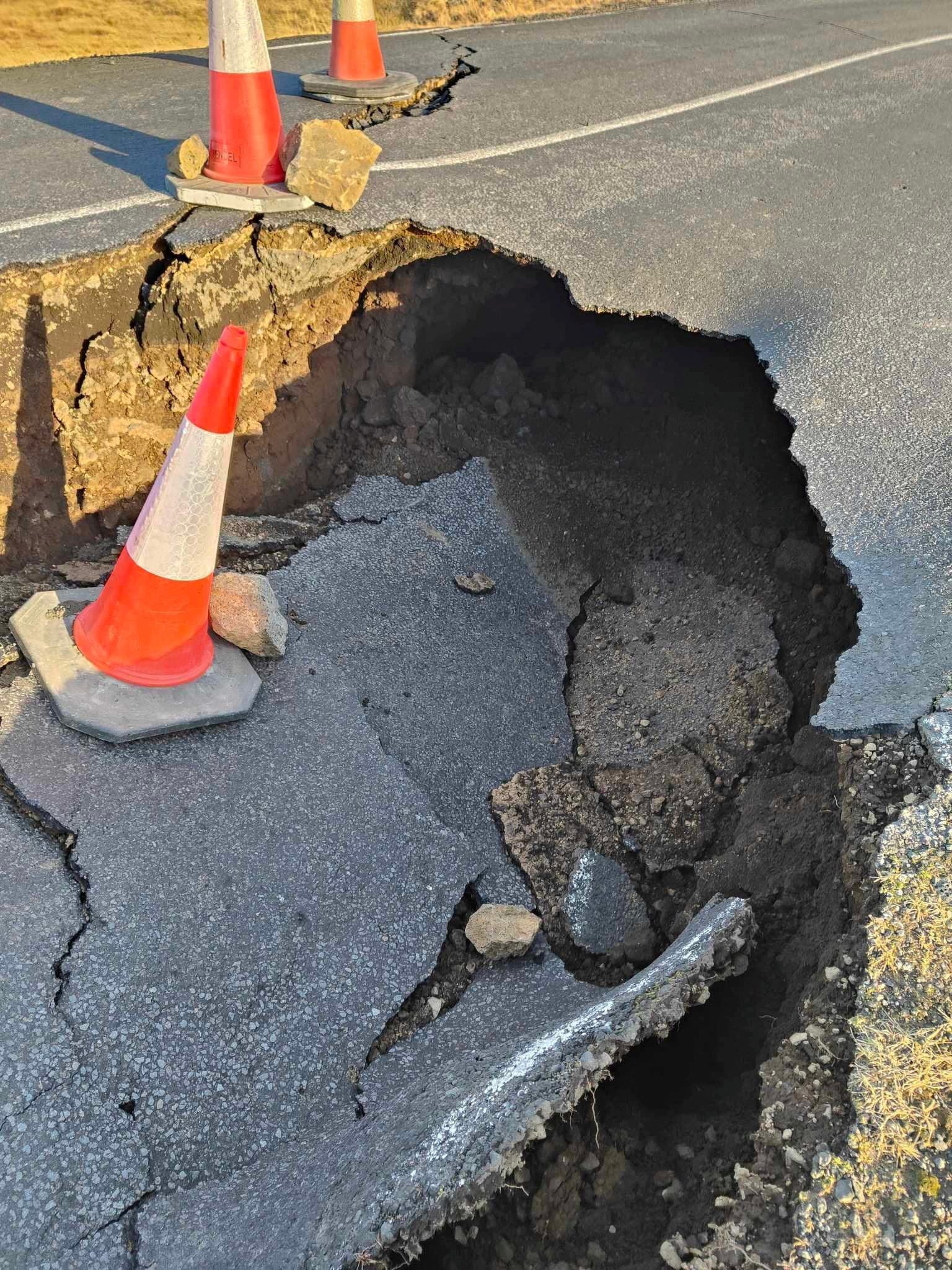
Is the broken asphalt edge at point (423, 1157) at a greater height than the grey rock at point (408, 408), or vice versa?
the grey rock at point (408, 408)

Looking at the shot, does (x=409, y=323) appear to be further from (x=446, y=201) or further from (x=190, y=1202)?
(x=190, y=1202)

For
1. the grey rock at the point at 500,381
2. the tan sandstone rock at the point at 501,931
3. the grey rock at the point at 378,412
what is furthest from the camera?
the grey rock at the point at 500,381

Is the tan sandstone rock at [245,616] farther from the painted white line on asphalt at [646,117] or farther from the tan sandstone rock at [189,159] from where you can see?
the painted white line on asphalt at [646,117]

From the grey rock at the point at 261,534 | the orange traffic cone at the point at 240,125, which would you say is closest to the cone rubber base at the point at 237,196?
the orange traffic cone at the point at 240,125

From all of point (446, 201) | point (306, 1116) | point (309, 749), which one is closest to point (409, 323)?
point (446, 201)

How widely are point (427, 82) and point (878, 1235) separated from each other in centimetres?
685

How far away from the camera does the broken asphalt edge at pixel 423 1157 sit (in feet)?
6.89

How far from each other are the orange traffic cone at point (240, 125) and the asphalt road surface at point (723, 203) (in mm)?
288

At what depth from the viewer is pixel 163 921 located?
2898 mm

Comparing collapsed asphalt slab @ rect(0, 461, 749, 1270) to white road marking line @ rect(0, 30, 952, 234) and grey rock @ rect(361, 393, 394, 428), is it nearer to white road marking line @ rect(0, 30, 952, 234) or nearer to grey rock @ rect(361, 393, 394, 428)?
Result: grey rock @ rect(361, 393, 394, 428)

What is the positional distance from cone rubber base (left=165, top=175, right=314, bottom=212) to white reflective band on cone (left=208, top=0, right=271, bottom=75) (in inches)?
20.5

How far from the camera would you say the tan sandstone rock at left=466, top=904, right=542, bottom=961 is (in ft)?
10.1

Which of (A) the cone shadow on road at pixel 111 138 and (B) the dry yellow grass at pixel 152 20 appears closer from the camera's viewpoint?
(A) the cone shadow on road at pixel 111 138

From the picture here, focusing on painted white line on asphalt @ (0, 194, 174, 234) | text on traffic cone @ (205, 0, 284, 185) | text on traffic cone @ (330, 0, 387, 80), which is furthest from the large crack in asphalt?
painted white line on asphalt @ (0, 194, 174, 234)
